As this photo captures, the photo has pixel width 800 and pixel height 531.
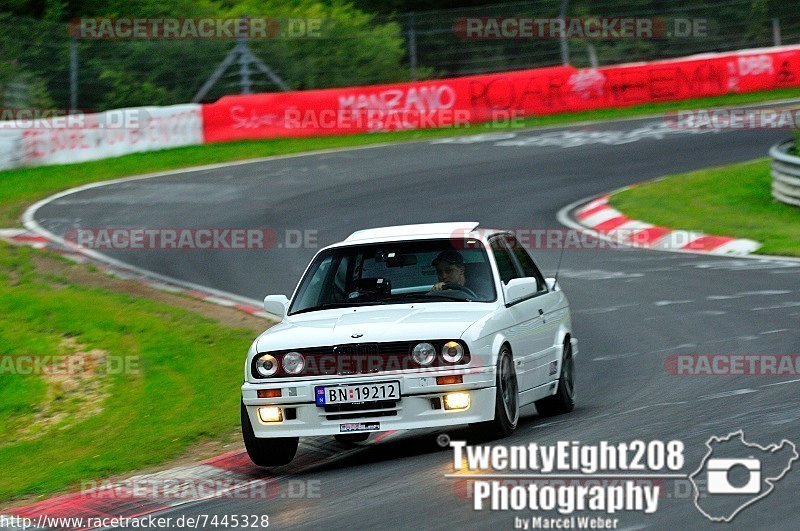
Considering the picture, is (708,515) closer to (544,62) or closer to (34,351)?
(34,351)

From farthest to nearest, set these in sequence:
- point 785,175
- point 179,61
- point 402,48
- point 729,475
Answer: point 402,48 < point 179,61 < point 785,175 < point 729,475

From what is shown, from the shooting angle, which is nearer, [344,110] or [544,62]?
[344,110]

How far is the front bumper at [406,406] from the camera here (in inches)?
329

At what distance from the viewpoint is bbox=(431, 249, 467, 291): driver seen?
373 inches

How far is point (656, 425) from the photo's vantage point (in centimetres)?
856

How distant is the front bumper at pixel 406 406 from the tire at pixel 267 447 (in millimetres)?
332

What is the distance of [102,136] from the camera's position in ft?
87.5

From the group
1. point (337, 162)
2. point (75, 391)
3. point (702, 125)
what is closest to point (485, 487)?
point (75, 391)

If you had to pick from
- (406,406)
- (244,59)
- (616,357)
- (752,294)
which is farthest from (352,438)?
(244,59)

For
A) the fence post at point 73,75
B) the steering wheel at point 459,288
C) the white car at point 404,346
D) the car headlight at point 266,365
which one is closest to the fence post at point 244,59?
the fence post at point 73,75

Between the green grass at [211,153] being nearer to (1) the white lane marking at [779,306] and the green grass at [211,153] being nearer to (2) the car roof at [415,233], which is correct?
(1) the white lane marking at [779,306]

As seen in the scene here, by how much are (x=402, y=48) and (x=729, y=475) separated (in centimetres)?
2628

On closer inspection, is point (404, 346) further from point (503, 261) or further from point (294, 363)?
point (503, 261)

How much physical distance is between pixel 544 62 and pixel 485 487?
84.9 feet
